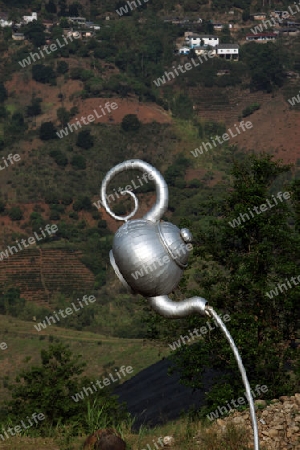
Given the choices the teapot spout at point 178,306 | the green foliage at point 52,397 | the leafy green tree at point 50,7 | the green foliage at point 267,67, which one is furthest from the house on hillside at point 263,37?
the teapot spout at point 178,306

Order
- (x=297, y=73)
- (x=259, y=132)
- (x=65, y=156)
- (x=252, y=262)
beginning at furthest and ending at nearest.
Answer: (x=297, y=73), (x=259, y=132), (x=65, y=156), (x=252, y=262)

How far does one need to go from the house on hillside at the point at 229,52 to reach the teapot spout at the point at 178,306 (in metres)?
118

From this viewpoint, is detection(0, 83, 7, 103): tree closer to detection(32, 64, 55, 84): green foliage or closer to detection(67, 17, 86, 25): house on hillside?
detection(32, 64, 55, 84): green foliage

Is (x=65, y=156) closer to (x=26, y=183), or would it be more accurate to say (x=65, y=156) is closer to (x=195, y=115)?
(x=26, y=183)

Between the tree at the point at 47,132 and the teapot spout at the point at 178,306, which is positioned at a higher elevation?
the tree at the point at 47,132

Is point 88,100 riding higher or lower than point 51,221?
higher

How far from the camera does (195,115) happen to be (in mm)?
113812

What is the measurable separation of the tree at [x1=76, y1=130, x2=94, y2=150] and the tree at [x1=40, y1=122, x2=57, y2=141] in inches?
101

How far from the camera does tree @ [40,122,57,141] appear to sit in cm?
10075

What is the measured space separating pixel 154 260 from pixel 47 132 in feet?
299

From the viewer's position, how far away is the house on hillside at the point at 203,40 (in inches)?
5098

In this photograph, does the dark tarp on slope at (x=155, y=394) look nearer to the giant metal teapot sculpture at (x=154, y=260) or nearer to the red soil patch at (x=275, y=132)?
the giant metal teapot sculpture at (x=154, y=260)

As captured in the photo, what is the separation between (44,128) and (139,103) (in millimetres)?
14328

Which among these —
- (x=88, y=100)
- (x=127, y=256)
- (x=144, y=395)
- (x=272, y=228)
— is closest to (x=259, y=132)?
(x=88, y=100)
